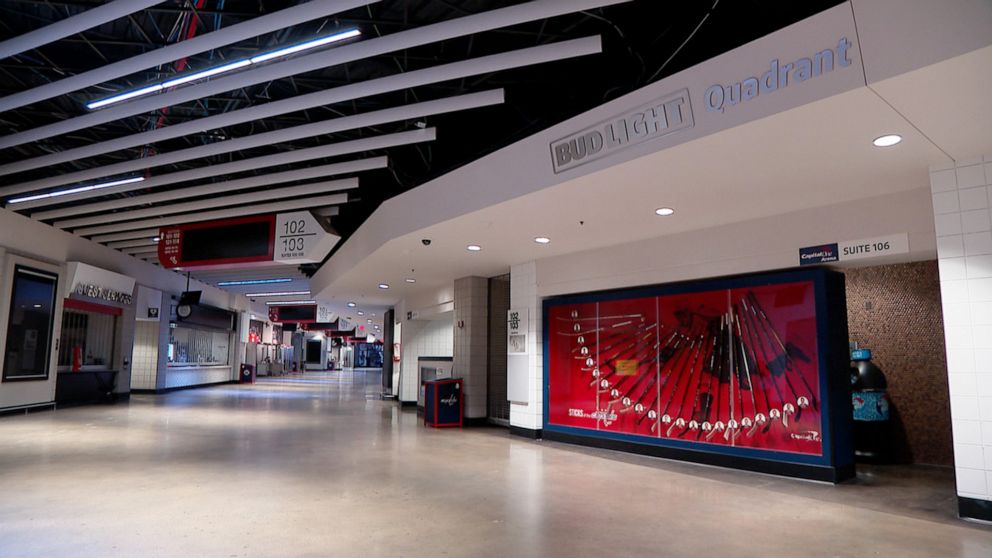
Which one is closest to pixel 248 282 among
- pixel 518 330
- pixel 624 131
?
pixel 518 330

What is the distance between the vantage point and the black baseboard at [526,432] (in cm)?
941

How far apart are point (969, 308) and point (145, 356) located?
20347 mm

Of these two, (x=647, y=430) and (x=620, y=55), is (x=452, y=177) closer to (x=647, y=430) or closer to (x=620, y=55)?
(x=620, y=55)

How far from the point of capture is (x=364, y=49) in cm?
495

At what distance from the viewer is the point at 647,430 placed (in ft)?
25.7

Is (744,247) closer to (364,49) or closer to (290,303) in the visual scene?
(364,49)

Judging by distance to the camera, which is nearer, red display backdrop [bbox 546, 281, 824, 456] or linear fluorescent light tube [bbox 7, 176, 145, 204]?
red display backdrop [bbox 546, 281, 824, 456]

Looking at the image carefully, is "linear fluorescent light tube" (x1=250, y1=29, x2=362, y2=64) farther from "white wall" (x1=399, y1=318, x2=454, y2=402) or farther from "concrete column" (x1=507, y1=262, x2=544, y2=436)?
"white wall" (x1=399, y1=318, x2=454, y2=402)

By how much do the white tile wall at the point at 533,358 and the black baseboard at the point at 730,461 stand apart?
2.48 feet

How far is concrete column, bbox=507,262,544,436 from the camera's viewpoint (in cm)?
947

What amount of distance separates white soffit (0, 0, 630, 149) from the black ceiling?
0.72 feet

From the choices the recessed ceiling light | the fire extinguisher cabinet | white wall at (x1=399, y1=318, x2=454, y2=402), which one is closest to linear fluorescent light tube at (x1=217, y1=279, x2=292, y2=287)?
white wall at (x1=399, y1=318, x2=454, y2=402)

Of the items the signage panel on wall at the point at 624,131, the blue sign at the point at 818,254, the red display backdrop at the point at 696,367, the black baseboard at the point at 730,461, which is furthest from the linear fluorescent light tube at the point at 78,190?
the blue sign at the point at 818,254

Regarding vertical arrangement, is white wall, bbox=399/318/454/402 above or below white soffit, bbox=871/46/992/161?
below
